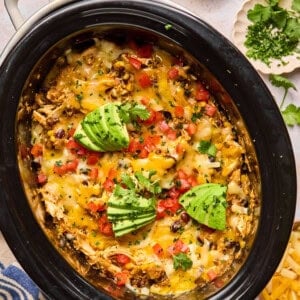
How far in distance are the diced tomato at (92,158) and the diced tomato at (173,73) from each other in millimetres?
454

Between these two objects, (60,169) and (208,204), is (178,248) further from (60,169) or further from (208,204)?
(60,169)

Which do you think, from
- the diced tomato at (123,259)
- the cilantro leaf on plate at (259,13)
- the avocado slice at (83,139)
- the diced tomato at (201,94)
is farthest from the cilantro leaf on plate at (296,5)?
the diced tomato at (123,259)

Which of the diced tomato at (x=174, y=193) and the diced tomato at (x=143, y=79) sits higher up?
the diced tomato at (x=143, y=79)

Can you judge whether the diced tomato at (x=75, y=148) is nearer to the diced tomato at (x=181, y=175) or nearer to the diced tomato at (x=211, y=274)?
the diced tomato at (x=181, y=175)

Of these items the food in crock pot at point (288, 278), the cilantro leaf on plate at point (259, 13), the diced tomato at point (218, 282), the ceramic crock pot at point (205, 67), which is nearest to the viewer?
the ceramic crock pot at point (205, 67)

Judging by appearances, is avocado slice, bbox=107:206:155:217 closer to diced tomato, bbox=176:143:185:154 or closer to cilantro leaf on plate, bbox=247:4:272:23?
diced tomato, bbox=176:143:185:154

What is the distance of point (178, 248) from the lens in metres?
3.31

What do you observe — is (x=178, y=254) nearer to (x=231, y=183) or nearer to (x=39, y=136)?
(x=231, y=183)

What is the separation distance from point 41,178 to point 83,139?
0.84 ft

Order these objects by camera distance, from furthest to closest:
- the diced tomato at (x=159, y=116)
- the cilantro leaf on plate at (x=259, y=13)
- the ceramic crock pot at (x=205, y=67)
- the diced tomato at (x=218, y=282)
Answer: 1. the cilantro leaf on plate at (x=259, y=13)
2. the diced tomato at (x=159, y=116)
3. the diced tomato at (x=218, y=282)
4. the ceramic crock pot at (x=205, y=67)

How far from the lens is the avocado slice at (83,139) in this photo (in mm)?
3270

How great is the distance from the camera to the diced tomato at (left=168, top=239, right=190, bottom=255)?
3.31 meters

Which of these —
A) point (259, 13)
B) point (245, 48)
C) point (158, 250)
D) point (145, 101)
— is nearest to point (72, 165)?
point (145, 101)

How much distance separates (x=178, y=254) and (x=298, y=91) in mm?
1022
